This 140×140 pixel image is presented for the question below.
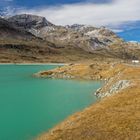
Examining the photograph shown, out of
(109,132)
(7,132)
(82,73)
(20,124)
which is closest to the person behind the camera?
(109,132)

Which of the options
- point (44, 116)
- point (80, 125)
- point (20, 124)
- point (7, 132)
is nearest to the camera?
point (80, 125)

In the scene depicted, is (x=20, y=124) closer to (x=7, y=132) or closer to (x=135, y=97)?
(x=7, y=132)

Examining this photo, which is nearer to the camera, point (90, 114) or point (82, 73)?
point (90, 114)

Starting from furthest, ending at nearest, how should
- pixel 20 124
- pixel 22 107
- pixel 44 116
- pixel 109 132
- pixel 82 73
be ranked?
pixel 82 73
pixel 22 107
pixel 44 116
pixel 20 124
pixel 109 132

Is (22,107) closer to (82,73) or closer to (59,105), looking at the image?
(59,105)

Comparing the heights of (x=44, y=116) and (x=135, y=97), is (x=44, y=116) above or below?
below

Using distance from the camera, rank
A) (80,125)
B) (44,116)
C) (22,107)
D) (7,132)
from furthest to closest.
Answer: (22,107), (44,116), (7,132), (80,125)

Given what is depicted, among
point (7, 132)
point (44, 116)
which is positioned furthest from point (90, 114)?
point (44, 116)

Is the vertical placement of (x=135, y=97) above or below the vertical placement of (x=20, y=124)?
above

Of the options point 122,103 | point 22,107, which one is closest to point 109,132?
point 122,103
